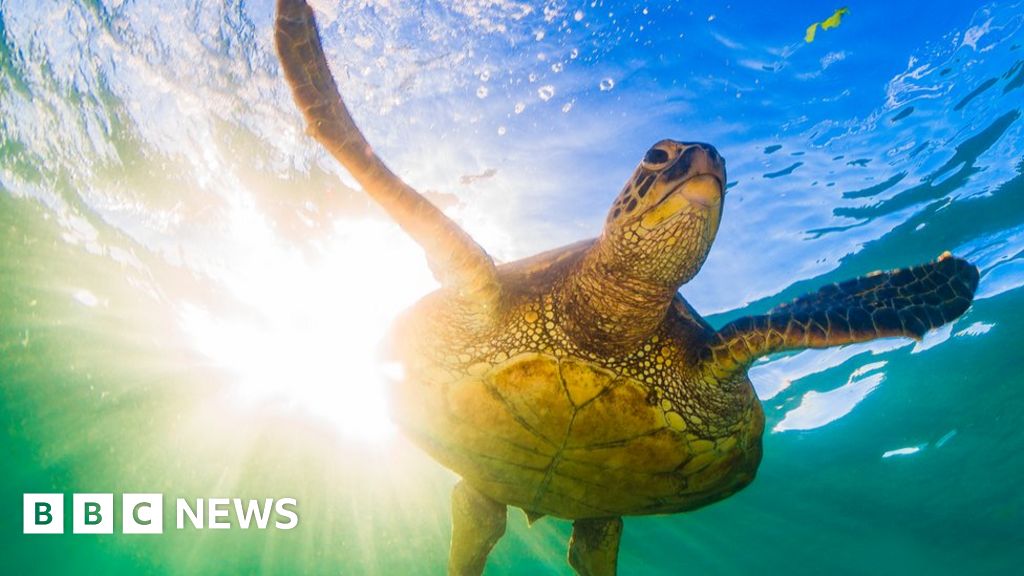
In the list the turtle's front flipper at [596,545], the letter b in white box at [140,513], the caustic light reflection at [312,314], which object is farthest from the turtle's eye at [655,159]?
the letter b in white box at [140,513]

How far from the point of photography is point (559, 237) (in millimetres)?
10234

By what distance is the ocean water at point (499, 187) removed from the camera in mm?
7066

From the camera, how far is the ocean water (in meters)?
7.07

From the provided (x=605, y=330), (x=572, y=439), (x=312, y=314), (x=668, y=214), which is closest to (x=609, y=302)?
(x=605, y=330)

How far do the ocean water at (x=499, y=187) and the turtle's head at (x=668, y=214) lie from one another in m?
3.10

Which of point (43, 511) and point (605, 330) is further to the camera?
point (43, 511)

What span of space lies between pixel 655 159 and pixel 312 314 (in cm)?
1314

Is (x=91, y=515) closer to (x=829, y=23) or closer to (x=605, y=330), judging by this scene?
(x=605, y=330)

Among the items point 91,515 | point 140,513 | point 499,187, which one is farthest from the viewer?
point 91,515

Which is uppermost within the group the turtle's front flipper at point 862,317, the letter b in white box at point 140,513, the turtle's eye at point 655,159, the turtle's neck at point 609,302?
the letter b in white box at point 140,513

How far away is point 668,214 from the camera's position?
11.1 ft

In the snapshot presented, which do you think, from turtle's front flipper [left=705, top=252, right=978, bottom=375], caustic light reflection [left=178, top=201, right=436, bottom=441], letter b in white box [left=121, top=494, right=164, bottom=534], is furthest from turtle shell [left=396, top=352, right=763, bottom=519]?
letter b in white box [left=121, top=494, right=164, bottom=534]

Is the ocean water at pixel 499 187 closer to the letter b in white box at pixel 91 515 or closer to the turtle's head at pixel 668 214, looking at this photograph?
the turtle's head at pixel 668 214

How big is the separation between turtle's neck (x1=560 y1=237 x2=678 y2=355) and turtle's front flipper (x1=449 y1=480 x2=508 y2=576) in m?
3.19
